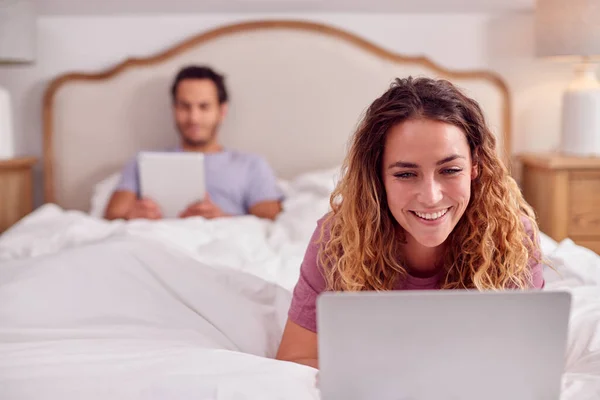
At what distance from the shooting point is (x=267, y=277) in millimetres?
1574

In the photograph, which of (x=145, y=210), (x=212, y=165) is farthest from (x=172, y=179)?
(x=212, y=165)

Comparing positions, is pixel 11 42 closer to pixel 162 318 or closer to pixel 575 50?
pixel 162 318

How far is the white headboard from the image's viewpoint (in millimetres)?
2795

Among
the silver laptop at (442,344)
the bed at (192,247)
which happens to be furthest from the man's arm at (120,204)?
the silver laptop at (442,344)

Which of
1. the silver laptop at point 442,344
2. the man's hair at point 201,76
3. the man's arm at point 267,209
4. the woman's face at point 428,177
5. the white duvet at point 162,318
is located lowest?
the white duvet at point 162,318

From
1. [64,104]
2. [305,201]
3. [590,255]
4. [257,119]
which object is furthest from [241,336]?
[64,104]

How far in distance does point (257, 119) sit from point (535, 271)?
1722 millimetres

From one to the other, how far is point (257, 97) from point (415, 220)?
1760 mm

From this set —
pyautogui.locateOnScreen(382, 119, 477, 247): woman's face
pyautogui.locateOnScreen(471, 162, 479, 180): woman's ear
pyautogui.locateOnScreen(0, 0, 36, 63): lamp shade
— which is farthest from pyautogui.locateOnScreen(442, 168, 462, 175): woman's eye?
pyautogui.locateOnScreen(0, 0, 36, 63): lamp shade

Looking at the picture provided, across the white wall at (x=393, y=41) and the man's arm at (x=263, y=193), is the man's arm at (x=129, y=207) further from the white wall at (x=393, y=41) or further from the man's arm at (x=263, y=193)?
the white wall at (x=393, y=41)

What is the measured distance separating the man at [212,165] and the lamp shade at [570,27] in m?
1.10

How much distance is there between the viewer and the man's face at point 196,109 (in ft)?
8.60

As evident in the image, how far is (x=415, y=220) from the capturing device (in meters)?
1.15

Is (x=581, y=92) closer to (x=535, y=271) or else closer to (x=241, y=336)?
(x=535, y=271)
